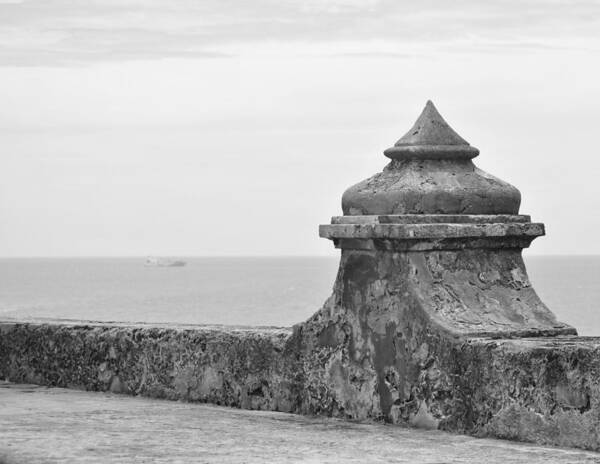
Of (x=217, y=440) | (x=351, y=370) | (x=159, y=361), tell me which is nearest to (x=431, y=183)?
(x=351, y=370)

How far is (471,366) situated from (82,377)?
3206 mm

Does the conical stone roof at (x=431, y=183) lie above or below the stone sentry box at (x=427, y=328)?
above

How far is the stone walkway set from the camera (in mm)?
5395

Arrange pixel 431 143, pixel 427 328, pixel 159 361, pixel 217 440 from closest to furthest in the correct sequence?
1. pixel 217 440
2. pixel 427 328
3. pixel 431 143
4. pixel 159 361

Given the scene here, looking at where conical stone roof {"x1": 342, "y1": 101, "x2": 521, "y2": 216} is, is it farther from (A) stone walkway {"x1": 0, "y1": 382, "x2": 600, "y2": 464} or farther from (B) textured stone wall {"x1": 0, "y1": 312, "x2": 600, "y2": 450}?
(A) stone walkway {"x1": 0, "y1": 382, "x2": 600, "y2": 464}

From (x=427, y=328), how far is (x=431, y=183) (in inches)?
32.4

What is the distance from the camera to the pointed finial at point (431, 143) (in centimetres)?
693

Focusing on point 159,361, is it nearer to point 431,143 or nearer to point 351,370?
point 351,370

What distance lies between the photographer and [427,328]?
6.44 metres

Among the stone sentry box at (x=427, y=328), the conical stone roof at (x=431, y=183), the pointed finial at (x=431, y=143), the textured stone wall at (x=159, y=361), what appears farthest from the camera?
the textured stone wall at (x=159, y=361)

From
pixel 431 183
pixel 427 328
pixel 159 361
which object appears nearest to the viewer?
pixel 427 328

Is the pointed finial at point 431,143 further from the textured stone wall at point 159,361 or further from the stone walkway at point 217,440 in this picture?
the stone walkway at point 217,440

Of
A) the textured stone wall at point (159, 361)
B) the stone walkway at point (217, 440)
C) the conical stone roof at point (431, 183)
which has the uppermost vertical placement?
the conical stone roof at point (431, 183)

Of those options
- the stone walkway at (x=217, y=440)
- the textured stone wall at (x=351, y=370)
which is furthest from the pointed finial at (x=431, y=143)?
the stone walkway at (x=217, y=440)
